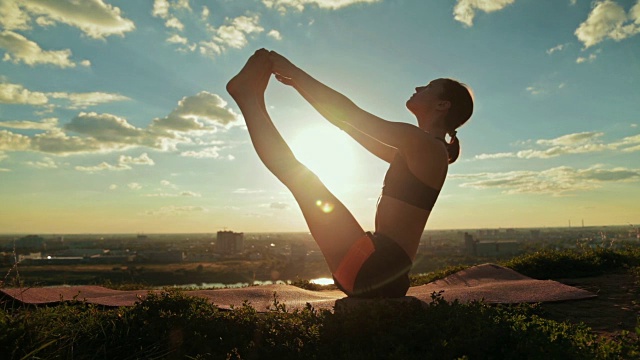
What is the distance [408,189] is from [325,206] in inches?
28.2

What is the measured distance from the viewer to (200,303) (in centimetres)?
405

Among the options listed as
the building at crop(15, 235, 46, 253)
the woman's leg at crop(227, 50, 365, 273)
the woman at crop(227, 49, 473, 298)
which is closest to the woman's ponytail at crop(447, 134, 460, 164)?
the woman at crop(227, 49, 473, 298)


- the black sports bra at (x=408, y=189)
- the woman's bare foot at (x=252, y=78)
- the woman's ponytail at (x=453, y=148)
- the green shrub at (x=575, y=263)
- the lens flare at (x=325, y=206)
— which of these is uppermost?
the woman's bare foot at (x=252, y=78)

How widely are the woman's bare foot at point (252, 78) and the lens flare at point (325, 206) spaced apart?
4.25ft

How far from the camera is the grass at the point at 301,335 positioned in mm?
2611

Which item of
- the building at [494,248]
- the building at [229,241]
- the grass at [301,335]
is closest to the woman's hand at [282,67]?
the grass at [301,335]

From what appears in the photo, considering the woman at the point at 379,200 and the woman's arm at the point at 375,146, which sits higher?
the woman's arm at the point at 375,146

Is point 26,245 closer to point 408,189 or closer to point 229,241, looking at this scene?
point 408,189

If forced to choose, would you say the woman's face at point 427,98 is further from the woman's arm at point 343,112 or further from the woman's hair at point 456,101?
the woman's arm at point 343,112

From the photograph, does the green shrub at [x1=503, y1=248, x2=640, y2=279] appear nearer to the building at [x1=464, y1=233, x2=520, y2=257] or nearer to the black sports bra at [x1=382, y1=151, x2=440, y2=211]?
the black sports bra at [x1=382, y1=151, x2=440, y2=211]

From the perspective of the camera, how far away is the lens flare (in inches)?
146

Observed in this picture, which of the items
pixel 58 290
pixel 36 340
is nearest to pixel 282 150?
pixel 36 340

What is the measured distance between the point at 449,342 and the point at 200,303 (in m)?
2.37

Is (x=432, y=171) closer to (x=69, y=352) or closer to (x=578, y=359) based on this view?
(x=578, y=359)
